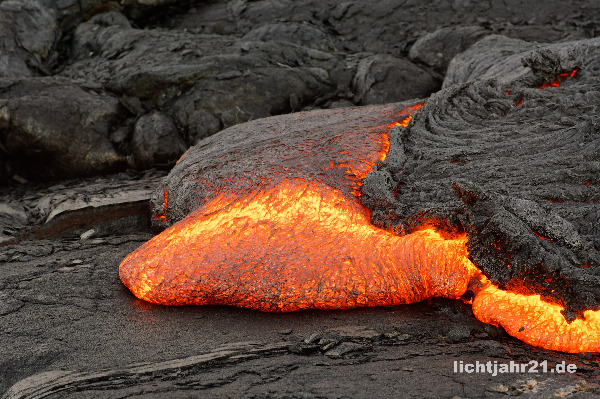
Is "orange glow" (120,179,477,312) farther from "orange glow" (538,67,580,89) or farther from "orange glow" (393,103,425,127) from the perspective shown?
"orange glow" (538,67,580,89)

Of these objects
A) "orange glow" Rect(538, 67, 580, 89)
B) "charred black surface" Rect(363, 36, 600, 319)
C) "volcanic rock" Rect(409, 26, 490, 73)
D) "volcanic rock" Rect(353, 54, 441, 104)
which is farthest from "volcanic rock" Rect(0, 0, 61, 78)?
"orange glow" Rect(538, 67, 580, 89)

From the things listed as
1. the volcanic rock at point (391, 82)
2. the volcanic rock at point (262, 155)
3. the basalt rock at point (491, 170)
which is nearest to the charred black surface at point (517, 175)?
the basalt rock at point (491, 170)

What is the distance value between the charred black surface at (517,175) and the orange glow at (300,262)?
0.12 metres

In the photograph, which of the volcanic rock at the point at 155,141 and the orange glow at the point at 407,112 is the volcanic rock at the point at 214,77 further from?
the orange glow at the point at 407,112

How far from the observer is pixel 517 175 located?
6.79 ft

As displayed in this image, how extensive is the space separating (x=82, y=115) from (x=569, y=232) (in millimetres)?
3299

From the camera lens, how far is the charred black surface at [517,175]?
171 centimetres

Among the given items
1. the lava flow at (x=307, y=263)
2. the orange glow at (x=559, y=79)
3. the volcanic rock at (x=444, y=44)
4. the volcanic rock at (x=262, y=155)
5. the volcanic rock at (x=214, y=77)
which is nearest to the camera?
the lava flow at (x=307, y=263)

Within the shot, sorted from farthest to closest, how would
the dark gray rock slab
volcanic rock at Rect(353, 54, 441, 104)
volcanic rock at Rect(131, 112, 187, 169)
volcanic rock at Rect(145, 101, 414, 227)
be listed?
volcanic rock at Rect(353, 54, 441, 104) → volcanic rock at Rect(131, 112, 187, 169) → volcanic rock at Rect(145, 101, 414, 227) → the dark gray rock slab

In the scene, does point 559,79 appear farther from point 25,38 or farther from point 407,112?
point 25,38

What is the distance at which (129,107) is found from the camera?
158 inches

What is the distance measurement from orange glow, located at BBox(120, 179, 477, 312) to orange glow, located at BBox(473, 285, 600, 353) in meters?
0.17

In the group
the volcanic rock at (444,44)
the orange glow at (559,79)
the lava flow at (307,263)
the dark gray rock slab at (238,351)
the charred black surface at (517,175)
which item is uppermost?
the volcanic rock at (444,44)

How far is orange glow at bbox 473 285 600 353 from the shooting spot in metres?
1.64
